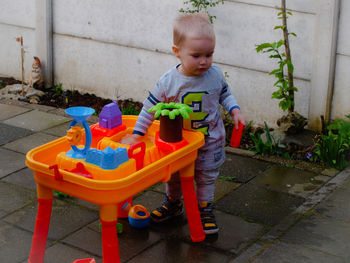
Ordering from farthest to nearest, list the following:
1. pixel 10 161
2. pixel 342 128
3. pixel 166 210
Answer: pixel 342 128 → pixel 10 161 → pixel 166 210

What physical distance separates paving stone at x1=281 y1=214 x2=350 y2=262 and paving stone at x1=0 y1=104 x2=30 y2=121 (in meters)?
3.55

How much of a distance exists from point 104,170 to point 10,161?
2.27 m

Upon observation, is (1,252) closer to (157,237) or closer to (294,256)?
(157,237)

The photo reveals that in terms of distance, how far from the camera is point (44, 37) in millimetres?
7066

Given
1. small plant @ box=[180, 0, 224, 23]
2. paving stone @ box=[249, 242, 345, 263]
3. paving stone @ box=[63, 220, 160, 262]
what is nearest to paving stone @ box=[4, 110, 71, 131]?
small plant @ box=[180, 0, 224, 23]

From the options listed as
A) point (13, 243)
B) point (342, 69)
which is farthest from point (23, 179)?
point (342, 69)

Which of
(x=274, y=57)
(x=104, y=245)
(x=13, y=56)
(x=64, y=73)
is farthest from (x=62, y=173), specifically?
(x=13, y=56)

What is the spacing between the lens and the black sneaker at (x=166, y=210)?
401cm

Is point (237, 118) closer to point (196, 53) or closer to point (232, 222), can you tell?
point (196, 53)

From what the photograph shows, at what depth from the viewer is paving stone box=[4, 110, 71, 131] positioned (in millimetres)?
5953

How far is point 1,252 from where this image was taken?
3.64 meters

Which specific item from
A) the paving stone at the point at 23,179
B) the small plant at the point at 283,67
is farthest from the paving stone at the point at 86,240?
the small plant at the point at 283,67

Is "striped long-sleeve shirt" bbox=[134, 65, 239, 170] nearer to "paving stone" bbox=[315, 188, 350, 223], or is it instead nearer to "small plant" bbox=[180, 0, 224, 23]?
"paving stone" bbox=[315, 188, 350, 223]

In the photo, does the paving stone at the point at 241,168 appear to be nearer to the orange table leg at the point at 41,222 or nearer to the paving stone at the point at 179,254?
the paving stone at the point at 179,254
